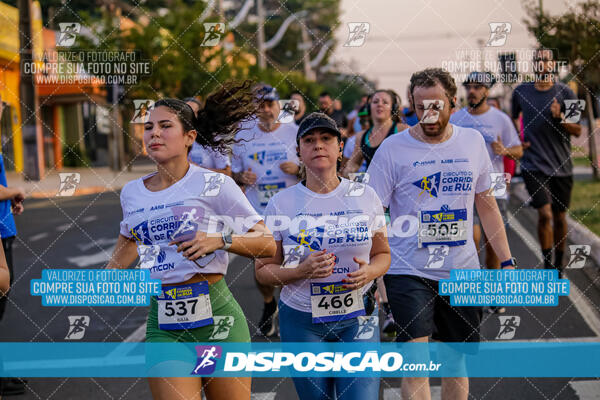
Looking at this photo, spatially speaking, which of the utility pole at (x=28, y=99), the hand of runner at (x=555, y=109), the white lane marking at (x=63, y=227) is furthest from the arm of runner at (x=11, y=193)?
the utility pole at (x=28, y=99)

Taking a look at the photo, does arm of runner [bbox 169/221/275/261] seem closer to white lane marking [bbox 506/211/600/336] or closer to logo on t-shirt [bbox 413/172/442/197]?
logo on t-shirt [bbox 413/172/442/197]

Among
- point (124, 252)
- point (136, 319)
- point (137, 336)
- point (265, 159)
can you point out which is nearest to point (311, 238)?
point (124, 252)

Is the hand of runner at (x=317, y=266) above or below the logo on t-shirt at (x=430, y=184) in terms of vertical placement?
below

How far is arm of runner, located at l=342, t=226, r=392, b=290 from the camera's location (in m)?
3.95

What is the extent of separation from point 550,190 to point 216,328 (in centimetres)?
606

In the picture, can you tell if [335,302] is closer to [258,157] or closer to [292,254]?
[292,254]

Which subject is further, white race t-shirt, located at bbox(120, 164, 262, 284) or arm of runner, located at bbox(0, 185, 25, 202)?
arm of runner, located at bbox(0, 185, 25, 202)

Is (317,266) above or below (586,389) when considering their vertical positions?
above

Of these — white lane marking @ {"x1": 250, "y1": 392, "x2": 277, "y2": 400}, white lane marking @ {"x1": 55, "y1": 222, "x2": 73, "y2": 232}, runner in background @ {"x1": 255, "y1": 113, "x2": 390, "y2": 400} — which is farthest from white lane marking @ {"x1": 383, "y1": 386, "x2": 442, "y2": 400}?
white lane marking @ {"x1": 55, "y1": 222, "x2": 73, "y2": 232}

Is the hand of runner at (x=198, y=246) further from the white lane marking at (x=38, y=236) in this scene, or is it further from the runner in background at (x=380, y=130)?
the white lane marking at (x=38, y=236)

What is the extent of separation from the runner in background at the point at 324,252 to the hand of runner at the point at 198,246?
0.59 meters

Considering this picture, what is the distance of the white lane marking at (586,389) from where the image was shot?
525cm

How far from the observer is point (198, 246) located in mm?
3410

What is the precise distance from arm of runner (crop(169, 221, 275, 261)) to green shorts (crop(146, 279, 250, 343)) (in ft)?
0.82
